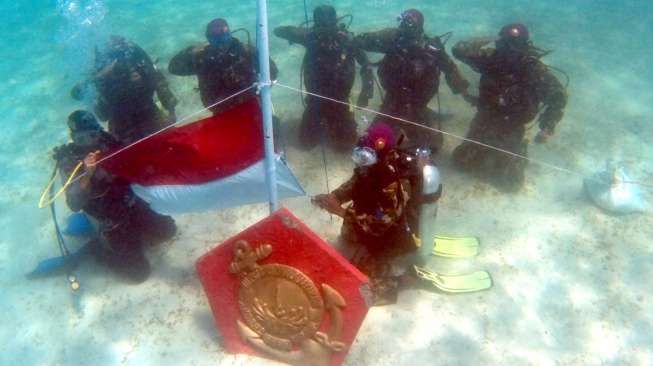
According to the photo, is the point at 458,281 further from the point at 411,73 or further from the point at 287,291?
the point at 411,73

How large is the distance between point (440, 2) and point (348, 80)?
9.10 meters

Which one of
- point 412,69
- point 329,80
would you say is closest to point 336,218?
point 329,80

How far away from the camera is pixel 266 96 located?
3852 millimetres

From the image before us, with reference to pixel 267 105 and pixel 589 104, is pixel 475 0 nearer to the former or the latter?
pixel 589 104

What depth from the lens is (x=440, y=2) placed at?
14531 mm

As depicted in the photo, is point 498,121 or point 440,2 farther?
point 440,2

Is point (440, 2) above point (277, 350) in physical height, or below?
above

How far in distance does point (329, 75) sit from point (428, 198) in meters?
3.70

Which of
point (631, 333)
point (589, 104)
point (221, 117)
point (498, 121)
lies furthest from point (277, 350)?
point (589, 104)

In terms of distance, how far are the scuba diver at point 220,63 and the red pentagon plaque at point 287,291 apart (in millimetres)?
3680

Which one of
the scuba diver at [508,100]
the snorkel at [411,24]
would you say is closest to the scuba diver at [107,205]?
the snorkel at [411,24]

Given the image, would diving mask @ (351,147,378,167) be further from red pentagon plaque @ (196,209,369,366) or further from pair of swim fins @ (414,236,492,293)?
pair of swim fins @ (414,236,492,293)

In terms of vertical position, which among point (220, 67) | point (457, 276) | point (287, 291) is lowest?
point (457, 276)

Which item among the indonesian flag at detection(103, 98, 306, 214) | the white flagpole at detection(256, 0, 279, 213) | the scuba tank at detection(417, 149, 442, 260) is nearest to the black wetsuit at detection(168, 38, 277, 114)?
the indonesian flag at detection(103, 98, 306, 214)
